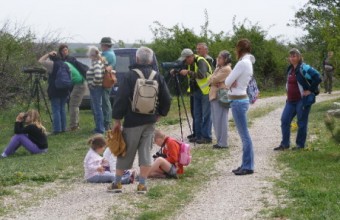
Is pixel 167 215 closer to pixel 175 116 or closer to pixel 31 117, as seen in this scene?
pixel 31 117

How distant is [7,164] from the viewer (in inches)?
455

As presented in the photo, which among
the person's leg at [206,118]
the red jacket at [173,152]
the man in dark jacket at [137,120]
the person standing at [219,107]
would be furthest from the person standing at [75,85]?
the man in dark jacket at [137,120]

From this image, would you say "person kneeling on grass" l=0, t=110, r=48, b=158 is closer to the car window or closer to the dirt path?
the dirt path

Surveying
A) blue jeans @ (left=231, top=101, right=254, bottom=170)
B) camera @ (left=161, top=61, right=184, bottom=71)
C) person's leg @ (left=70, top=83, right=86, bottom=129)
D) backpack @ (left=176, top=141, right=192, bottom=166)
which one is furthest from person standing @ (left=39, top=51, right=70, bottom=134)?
blue jeans @ (left=231, top=101, right=254, bottom=170)

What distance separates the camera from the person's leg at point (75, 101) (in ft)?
50.9

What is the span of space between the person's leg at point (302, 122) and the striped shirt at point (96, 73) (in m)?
4.02

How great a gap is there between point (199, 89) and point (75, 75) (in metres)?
3.34

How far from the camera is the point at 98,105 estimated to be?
Result: 569 inches

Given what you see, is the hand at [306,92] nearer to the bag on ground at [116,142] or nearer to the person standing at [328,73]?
the bag on ground at [116,142]

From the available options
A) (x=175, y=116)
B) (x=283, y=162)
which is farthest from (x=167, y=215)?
(x=175, y=116)

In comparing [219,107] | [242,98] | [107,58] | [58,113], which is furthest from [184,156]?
[58,113]

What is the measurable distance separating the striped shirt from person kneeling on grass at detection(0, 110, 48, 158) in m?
1.60

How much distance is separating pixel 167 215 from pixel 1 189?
2507 mm

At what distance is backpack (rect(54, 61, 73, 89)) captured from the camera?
1501cm
